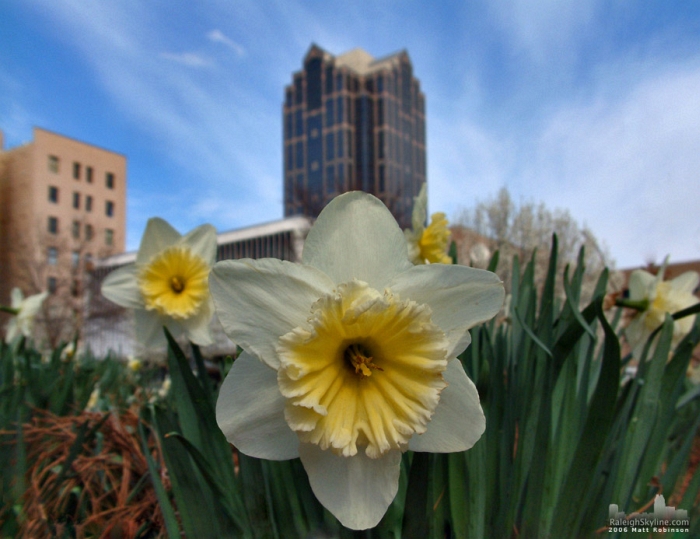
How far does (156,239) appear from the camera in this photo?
1.49 metres

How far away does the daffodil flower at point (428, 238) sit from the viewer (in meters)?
1.38

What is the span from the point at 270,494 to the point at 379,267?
45 cm

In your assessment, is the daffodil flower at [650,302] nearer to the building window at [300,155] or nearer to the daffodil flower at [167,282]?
the daffodil flower at [167,282]

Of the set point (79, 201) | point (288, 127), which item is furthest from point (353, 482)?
point (288, 127)

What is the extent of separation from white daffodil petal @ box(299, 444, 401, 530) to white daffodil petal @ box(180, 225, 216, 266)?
0.96 m

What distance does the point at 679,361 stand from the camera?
101 centimetres

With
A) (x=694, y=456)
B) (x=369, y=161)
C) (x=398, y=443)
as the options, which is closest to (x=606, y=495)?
(x=398, y=443)

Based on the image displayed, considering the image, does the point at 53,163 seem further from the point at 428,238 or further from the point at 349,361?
the point at 349,361

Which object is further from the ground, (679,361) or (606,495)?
(679,361)

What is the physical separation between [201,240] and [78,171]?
162 ft

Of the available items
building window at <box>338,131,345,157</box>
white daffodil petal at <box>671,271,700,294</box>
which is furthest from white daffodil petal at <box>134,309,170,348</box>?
building window at <box>338,131,345,157</box>

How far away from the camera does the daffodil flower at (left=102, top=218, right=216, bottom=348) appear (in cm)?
139

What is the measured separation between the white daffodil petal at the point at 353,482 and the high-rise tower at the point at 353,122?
61498 millimetres

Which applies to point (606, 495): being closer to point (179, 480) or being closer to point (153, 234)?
point (179, 480)
